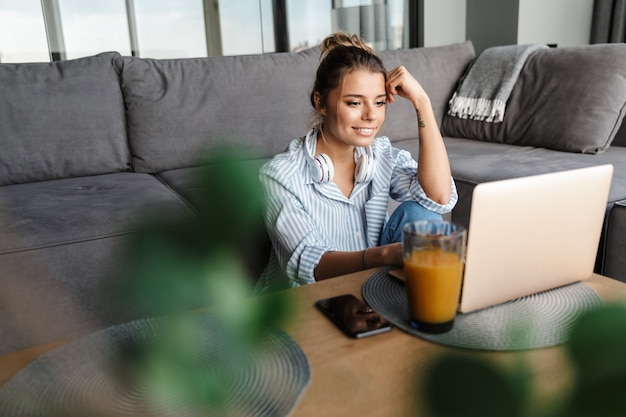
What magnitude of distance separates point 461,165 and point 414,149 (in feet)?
0.92

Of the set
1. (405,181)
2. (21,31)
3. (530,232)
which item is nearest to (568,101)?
(405,181)

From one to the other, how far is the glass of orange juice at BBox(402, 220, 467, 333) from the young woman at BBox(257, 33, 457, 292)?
440 mm

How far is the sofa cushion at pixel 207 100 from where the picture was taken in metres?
1.92

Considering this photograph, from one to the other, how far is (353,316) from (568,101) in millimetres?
1652

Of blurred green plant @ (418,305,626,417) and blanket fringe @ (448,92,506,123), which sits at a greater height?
blurred green plant @ (418,305,626,417)

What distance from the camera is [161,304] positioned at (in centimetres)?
17

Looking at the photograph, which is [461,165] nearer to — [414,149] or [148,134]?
[414,149]

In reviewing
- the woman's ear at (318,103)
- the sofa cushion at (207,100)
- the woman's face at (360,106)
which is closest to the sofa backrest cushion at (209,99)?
the sofa cushion at (207,100)

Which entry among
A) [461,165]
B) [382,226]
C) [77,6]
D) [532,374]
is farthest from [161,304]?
[77,6]

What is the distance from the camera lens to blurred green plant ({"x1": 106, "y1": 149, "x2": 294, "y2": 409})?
0.51 feet

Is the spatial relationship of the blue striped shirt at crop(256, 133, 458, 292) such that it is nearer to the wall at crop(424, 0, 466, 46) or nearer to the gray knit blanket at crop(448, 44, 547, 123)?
the gray knit blanket at crop(448, 44, 547, 123)

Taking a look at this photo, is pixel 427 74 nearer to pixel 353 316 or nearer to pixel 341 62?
pixel 341 62

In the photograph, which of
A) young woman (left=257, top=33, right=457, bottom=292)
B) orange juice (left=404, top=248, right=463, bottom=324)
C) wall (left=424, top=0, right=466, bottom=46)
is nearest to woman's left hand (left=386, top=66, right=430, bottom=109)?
young woman (left=257, top=33, right=457, bottom=292)

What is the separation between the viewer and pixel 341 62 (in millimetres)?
1211
